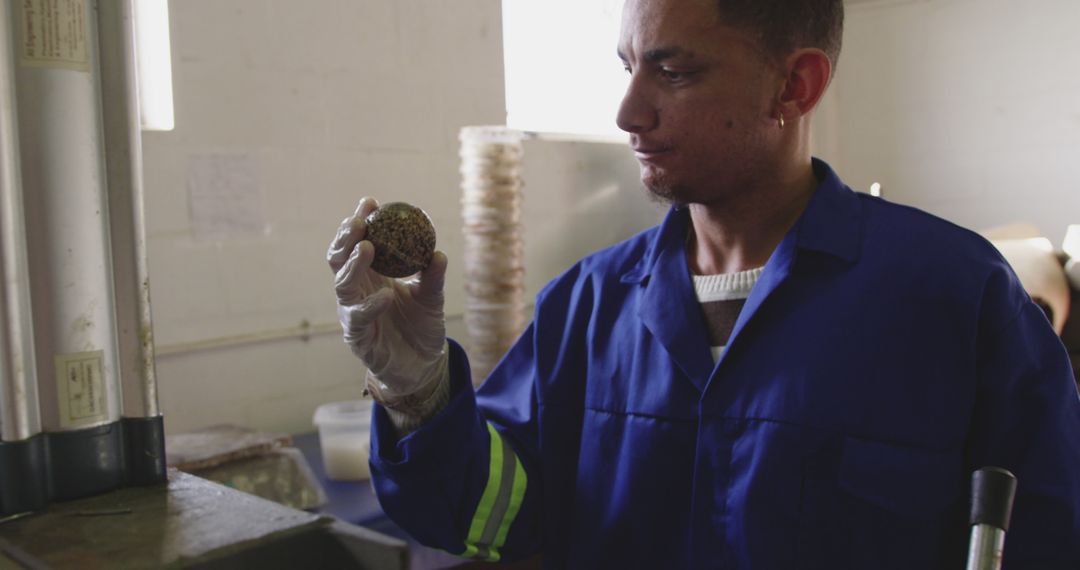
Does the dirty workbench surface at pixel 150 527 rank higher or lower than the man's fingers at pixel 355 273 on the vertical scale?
lower

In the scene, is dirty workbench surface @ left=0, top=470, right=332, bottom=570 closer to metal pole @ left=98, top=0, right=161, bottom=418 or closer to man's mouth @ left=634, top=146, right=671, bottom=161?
metal pole @ left=98, top=0, right=161, bottom=418

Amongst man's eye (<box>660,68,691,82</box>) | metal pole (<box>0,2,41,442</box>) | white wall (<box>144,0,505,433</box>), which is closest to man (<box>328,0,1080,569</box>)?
man's eye (<box>660,68,691,82</box>)

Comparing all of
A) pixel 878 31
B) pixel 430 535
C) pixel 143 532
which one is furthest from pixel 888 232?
pixel 878 31

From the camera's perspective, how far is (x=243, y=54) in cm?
195

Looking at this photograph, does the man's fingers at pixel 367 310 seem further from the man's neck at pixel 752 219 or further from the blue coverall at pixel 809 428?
the man's neck at pixel 752 219

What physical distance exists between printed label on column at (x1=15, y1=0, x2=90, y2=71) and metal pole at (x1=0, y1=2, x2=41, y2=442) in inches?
0.5

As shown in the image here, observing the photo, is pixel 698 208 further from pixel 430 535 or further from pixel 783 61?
pixel 430 535

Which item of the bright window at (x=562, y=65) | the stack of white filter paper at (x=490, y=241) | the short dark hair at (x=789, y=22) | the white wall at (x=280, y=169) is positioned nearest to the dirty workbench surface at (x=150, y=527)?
the short dark hair at (x=789, y=22)

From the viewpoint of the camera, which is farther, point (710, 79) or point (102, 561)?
point (710, 79)

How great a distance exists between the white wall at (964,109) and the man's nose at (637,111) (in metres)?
2.44

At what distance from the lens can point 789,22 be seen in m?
1.09

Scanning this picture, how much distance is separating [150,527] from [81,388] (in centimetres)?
16

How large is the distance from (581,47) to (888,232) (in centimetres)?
204

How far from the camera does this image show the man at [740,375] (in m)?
0.97
